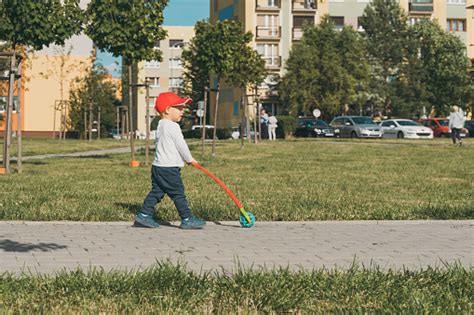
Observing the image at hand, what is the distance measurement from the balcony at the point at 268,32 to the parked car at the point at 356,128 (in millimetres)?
21980

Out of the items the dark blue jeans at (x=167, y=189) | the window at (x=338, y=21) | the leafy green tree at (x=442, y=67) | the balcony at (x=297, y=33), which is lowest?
the dark blue jeans at (x=167, y=189)

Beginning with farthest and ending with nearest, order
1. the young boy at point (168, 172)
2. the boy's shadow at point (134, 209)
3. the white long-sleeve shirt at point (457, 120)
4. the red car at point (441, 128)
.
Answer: the red car at point (441, 128) < the white long-sleeve shirt at point (457, 120) < the boy's shadow at point (134, 209) < the young boy at point (168, 172)

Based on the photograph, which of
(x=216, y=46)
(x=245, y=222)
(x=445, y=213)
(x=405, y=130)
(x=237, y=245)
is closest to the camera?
(x=237, y=245)

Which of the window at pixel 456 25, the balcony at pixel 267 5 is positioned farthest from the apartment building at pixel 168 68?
the window at pixel 456 25

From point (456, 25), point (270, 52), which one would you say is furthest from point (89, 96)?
point (456, 25)

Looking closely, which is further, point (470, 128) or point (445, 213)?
point (470, 128)

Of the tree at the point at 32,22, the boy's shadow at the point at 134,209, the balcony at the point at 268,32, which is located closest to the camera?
the boy's shadow at the point at 134,209

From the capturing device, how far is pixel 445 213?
32.2ft

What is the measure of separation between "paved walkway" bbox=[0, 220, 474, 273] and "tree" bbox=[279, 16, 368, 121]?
177ft

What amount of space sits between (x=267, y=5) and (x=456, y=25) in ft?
62.4

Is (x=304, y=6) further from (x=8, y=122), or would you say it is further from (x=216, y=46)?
(x=8, y=122)

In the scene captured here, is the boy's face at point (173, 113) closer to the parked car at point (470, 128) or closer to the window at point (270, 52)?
the parked car at point (470, 128)

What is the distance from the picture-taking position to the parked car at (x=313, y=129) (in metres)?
52.0

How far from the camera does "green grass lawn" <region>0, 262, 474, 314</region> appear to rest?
4.52 meters
